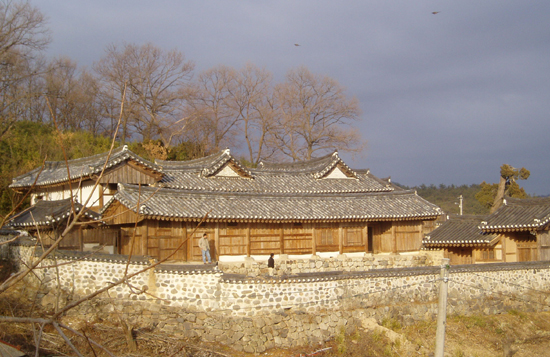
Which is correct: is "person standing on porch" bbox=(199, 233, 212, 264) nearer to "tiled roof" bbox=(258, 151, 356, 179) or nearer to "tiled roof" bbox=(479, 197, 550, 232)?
"tiled roof" bbox=(258, 151, 356, 179)

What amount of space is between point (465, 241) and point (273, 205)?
9.70 meters

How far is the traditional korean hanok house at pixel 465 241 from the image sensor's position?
2406 cm

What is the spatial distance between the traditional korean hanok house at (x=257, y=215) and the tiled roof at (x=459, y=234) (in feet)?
2.95

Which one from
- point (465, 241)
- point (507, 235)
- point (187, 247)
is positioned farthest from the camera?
point (465, 241)

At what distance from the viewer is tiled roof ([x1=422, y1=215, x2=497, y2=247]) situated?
79.0 feet

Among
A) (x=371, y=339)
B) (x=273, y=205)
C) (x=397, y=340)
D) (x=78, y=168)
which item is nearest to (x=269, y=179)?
(x=273, y=205)

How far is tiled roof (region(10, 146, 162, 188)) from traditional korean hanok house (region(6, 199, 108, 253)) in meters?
3.26

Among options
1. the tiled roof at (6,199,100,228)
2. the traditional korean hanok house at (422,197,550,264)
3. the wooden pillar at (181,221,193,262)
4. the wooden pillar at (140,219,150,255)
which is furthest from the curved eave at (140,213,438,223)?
the tiled roof at (6,199,100,228)

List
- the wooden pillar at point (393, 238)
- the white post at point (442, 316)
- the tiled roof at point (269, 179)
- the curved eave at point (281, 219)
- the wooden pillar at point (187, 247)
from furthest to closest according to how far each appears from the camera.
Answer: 1. the tiled roof at point (269, 179)
2. the wooden pillar at point (393, 238)
3. the wooden pillar at point (187, 247)
4. the curved eave at point (281, 219)
5. the white post at point (442, 316)

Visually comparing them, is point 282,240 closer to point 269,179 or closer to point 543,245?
point 269,179

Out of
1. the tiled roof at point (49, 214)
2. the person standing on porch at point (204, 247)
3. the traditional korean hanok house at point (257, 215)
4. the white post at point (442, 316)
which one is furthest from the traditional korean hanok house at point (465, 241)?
the tiled roof at point (49, 214)

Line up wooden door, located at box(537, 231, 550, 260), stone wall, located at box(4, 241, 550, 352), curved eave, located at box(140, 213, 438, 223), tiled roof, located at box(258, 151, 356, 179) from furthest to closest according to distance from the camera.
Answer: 1. tiled roof, located at box(258, 151, 356, 179)
2. wooden door, located at box(537, 231, 550, 260)
3. curved eave, located at box(140, 213, 438, 223)
4. stone wall, located at box(4, 241, 550, 352)

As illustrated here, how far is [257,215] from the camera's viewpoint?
2300 centimetres

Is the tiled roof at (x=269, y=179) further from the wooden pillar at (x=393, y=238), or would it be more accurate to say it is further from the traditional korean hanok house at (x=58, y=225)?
the traditional korean hanok house at (x=58, y=225)
